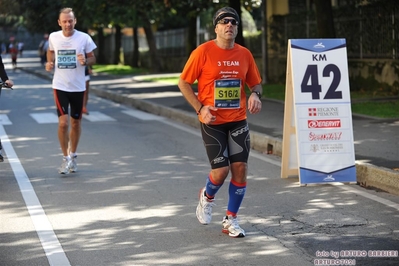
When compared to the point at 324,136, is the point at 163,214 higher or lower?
lower

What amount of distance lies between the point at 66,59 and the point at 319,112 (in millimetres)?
3264

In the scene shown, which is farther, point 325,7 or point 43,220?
point 325,7

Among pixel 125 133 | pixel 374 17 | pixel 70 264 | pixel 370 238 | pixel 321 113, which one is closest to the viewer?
pixel 70 264

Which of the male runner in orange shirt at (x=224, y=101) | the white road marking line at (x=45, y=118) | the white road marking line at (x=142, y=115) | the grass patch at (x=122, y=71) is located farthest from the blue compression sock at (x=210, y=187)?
the grass patch at (x=122, y=71)

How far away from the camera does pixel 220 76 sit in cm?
754

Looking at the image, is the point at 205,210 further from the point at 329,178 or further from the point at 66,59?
the point at 66,59

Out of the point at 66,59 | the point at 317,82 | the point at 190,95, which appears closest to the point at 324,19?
the point at 317,82

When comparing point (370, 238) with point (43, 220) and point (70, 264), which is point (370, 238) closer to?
point (70, 264)

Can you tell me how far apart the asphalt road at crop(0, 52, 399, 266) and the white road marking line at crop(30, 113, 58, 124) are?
164 inches

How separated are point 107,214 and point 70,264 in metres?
2.02

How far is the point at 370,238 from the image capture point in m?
7.34

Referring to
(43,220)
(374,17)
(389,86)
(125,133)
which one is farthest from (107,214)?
(374,17)

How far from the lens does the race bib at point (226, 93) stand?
754cm

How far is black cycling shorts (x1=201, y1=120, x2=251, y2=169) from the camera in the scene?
24.9ft
